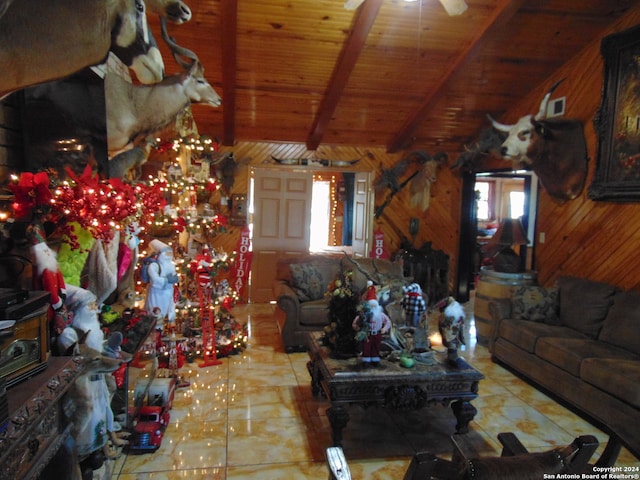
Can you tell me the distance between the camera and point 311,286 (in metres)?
5.05

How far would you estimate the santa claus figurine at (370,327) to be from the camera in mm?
2930

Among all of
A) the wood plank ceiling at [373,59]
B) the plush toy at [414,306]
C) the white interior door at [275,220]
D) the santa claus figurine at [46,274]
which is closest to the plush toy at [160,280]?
the santa claus figurine at [46,274]

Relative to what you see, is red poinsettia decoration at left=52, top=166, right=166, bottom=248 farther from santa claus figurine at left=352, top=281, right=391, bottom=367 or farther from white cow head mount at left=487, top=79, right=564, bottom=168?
white cow head mount at left=487, top=79, right=564, bottom=168

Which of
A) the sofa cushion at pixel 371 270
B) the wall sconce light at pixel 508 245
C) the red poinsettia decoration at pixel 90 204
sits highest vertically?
the red poinsettia decoration at pixel 90 204

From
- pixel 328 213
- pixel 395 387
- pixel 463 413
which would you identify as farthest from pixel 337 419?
pixel 328 213

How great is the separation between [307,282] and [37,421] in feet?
12.2

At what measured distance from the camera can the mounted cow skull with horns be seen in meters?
4.80

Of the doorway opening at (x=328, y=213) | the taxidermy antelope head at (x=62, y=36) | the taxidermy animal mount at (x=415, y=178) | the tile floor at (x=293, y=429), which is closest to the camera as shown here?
the taxidermy antelope head at (x=62, y=36)

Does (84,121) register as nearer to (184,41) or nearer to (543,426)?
Answer: (184,41)

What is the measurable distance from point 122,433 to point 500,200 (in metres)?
10.7

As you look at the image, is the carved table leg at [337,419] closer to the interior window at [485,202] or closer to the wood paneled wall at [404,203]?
the wood paneled wall at [404,203]

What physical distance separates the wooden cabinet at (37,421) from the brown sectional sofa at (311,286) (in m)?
3.05

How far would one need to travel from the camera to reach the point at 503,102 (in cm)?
607

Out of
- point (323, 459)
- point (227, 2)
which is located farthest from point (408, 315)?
point (227, 2)
